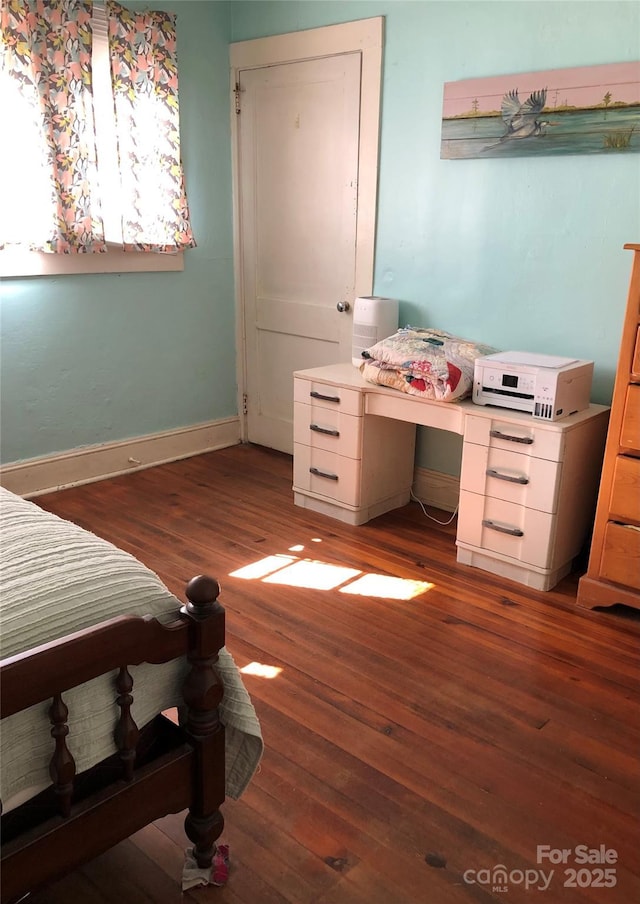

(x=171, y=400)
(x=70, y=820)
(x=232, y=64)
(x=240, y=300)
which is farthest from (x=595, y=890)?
(x=232, y=64)

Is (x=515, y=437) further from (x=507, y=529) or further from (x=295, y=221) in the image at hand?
(x=295, y=221)

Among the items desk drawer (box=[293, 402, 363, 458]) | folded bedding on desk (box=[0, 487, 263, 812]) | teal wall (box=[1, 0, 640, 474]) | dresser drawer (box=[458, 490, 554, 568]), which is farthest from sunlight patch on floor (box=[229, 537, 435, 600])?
folded bedding on desk (box=[0, 487, 263, 812])

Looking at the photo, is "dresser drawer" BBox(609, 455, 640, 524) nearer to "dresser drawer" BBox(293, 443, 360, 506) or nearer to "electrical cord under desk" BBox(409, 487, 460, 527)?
"electrical cord under desk" BBox(409, 487, 460, 527)

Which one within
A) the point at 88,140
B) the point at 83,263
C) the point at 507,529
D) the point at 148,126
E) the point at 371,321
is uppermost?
the point at 148,126

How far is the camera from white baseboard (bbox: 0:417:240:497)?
145 inches

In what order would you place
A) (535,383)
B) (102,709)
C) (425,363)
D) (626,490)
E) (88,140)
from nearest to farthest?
(102,709)
(626,490)
(535,383)
(425,363)
(88,140)

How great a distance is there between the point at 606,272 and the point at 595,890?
2.18 metres

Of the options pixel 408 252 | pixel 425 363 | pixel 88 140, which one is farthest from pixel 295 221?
pixel 425 363

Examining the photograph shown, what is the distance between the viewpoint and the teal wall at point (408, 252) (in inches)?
116

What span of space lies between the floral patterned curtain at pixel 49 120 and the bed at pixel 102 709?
220 centimetres

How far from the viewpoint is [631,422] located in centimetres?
253

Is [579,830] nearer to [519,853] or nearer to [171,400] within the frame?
[519,853]

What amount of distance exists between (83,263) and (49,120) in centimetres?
64

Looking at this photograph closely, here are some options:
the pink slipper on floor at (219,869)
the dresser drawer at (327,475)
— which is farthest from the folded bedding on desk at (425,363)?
the pink slipper on floor at (219,869)
